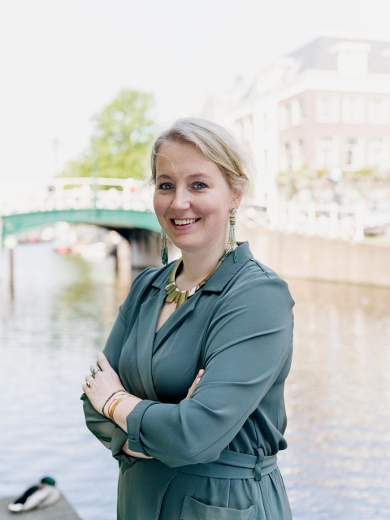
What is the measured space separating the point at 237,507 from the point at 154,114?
3183 centimetres

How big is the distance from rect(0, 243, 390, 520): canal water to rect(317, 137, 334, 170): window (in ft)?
50.4

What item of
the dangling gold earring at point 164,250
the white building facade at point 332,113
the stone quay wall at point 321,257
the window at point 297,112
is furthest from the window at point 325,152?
the dangling gold earring at point 164,250

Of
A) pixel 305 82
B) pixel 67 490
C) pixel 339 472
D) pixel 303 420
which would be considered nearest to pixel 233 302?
pixel 67 490

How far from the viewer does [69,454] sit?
516 cm

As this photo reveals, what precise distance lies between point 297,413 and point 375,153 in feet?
77.3

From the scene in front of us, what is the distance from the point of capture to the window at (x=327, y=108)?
28.1 meters

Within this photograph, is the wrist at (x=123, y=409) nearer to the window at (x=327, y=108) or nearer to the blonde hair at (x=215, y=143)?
the blonde hair at (x=215, y=143)

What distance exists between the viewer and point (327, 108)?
28359mm

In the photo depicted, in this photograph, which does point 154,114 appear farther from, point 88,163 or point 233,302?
point 233,302

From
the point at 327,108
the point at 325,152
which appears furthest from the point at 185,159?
the point at 327,108

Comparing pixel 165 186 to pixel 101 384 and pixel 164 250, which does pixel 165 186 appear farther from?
pixel 101 384

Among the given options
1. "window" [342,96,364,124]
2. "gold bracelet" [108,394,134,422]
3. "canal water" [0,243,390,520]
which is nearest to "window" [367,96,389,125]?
"window" [342,96,364,124]

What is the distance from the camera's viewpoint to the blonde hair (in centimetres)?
142

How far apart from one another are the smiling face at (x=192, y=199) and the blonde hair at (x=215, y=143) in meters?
0.01
